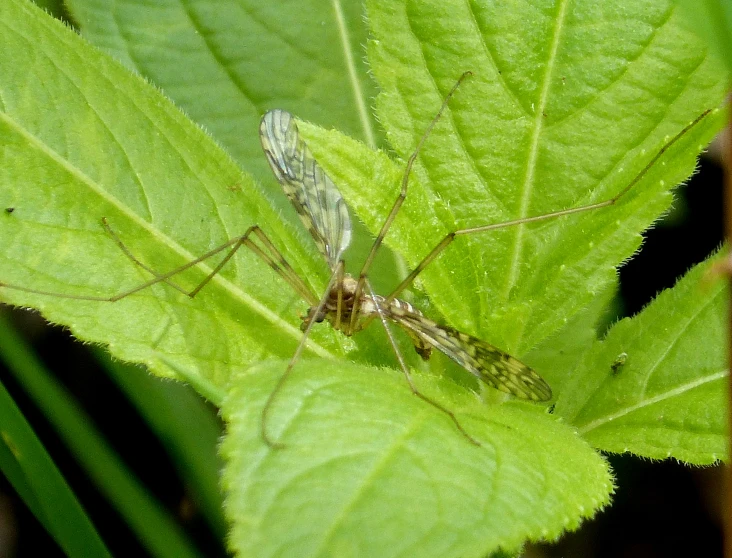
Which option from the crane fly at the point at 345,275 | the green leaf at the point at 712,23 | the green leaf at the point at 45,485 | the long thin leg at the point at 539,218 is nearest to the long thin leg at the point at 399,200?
the crane fly at the point at 345,275

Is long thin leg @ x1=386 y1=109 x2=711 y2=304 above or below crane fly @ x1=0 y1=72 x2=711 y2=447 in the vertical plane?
above

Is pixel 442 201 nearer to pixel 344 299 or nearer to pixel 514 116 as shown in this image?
pixel 514 116

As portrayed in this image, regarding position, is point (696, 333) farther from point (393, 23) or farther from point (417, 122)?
point (393, 23)

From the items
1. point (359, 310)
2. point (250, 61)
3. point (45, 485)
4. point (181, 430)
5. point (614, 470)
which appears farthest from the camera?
point (614, 470)

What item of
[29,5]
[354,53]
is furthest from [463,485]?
[354,53]

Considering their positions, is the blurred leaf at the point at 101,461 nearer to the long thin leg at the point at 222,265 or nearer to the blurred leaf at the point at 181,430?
the blurred leaf at the point at 181,430

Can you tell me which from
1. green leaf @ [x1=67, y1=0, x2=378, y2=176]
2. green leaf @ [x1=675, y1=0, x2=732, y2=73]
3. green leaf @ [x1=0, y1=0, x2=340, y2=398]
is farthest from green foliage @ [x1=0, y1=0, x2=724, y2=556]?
green leaf @ [x1=67, y1=0, x2=378, y2=176]

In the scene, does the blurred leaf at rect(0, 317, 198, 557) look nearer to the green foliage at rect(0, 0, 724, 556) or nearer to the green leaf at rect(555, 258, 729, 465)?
the green foliage at rect(0, 0, 724, 556)

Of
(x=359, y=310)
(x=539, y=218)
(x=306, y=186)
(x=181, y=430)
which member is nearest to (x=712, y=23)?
(x=539, y=218)
